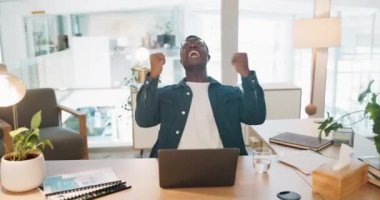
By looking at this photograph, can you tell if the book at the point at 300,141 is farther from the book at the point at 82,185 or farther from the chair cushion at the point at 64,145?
the chair cushion at the point at 64,145

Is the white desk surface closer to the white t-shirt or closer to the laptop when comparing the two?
the laptop

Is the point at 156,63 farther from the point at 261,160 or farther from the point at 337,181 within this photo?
the point at 337,181

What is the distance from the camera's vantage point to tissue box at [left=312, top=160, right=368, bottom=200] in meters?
1.28

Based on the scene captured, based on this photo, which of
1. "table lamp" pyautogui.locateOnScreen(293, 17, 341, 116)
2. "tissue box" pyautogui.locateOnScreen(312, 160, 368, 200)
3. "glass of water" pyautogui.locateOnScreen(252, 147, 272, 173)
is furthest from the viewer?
"table lamp" pyautogui.locateOnScreen(293, 17, 341, 116)

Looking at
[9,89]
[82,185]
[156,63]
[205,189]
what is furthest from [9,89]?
[205,189]

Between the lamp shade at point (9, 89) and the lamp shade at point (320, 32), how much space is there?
2.27m

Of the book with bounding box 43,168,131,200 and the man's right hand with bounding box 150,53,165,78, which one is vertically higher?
the man's right hand with bounding box 150,53,165,78

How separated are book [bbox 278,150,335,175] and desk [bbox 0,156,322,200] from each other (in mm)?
48

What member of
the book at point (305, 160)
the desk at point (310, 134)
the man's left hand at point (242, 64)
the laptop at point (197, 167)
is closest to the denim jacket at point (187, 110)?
the man's left hand at point (242, 64)

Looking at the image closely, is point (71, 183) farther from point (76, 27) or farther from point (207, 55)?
point (76, 27)

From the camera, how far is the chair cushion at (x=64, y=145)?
2859 mm

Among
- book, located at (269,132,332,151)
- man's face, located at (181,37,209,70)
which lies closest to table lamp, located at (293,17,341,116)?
book, located at (269,132,332,151)

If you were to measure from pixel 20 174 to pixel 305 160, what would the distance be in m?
1.20

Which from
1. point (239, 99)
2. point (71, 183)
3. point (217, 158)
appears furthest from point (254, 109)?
point (71, 183)
